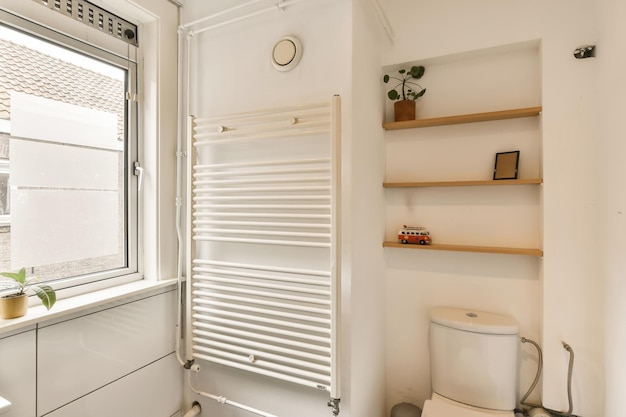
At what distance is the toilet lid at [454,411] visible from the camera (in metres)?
1.37

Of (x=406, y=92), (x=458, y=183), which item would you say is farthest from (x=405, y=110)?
(x=458, y=183)

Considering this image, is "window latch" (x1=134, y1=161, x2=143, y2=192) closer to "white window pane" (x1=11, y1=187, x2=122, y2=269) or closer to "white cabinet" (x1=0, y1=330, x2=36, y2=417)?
"white window pane" (x1=11, y1=187, x2=122, y2=269)

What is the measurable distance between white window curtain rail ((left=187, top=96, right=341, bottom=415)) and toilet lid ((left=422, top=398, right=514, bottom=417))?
51 cm

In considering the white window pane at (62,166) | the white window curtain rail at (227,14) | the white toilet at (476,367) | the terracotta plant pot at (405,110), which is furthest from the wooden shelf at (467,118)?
the white window pane at (62,166)

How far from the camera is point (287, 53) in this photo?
4.44ft

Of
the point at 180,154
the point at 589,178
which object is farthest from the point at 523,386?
the point at 180,154

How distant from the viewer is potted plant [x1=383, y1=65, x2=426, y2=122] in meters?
1.64

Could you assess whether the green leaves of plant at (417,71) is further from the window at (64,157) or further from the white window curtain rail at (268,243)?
the window at (64,157)

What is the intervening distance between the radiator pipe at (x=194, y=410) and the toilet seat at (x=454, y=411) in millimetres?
1065

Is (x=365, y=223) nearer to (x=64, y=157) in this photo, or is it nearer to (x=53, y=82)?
(x=64, y=157)

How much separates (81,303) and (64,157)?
0.59m

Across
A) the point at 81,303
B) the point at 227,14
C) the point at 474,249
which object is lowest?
the point at 81,303

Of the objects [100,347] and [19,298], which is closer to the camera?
[19,298]

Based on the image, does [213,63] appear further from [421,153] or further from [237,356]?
[237,356]
